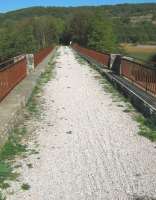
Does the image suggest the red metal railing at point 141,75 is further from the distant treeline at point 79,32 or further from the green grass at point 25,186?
the distant treeline at point 79,32

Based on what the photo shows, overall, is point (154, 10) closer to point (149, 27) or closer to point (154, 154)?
point (149, 27)

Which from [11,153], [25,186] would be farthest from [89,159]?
[25,186]

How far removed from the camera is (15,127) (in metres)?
7.75

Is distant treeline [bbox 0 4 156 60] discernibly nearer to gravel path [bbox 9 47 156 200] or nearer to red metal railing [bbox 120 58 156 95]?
red metal railing [bbox 120 58 156 95]

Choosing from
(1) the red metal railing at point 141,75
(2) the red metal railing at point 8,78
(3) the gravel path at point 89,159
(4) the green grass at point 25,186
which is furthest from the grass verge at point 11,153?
(1) the red metal railing at point 141,75

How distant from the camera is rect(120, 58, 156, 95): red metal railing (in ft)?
35.3

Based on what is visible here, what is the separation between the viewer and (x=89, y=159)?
5.94 m

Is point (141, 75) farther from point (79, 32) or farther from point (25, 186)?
point (79, 32)

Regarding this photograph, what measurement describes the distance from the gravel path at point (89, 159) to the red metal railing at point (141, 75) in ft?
4.65

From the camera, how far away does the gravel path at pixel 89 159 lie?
15.8 ft

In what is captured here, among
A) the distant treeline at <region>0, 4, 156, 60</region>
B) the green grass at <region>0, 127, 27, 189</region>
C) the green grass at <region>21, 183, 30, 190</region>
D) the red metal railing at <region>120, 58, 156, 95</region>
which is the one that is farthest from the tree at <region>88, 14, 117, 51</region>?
the green grass at <region>21, 183, 30, 190</region>

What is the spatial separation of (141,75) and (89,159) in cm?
677

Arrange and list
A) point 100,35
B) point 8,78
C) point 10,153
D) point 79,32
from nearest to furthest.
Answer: point 10,153
point 8,78
point 100,35
point 79,32

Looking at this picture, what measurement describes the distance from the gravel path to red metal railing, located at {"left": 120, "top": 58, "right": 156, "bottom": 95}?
4.65 feet
